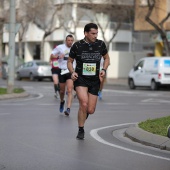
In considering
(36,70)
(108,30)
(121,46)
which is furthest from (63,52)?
(121,46)

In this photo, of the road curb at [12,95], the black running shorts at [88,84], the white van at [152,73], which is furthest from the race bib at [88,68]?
the white van at [152,73]

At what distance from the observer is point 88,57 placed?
11.0 metres

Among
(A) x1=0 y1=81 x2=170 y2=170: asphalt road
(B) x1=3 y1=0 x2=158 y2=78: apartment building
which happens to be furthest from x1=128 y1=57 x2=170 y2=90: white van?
(A) x1=0 y1=81 x2=170 y2=170: asphalt road

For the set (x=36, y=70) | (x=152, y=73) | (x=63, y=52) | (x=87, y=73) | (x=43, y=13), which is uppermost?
(x=43, y=13)

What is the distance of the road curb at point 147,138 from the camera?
33.5ft

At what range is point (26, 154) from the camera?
9.21 metres

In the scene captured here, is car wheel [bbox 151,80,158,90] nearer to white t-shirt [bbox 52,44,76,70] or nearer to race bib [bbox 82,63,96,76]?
white t-shirt [bbox 52,44,76,70]

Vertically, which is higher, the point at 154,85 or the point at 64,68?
the point at 64,68

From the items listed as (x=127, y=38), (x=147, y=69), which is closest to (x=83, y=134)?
(x=147, y=69)

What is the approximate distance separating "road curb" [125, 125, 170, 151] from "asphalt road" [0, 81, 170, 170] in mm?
143

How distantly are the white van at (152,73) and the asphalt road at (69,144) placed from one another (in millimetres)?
14307

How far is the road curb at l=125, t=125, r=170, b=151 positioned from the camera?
1021 centimetres

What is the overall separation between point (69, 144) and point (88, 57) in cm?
165

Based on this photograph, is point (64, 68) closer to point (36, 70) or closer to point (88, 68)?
point (88, 68)
